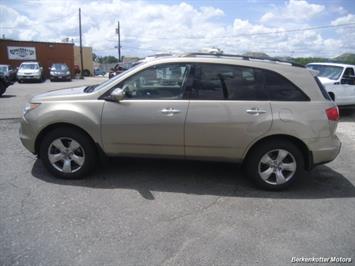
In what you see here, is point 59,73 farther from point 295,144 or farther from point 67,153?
point 295,144

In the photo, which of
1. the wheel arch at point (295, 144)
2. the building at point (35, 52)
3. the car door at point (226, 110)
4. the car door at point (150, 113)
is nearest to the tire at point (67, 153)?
the car door at point (150, 113)

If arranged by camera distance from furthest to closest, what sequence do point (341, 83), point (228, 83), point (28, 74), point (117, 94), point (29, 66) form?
point (29, 66), point (28, 74), point (341, 83), point (228, 83), point (117, 94)

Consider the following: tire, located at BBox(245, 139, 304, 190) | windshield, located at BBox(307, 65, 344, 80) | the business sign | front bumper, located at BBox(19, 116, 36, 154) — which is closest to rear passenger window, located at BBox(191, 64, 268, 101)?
tire, located at BBox(245, 139, 304, 190)

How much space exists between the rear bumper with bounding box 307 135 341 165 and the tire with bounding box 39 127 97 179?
3025 millimetres

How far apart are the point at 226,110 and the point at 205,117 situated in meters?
0.29

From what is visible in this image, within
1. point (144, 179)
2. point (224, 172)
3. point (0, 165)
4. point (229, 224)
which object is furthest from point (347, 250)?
point (0, 165)

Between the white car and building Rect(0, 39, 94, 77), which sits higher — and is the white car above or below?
below

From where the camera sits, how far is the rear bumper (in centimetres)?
435

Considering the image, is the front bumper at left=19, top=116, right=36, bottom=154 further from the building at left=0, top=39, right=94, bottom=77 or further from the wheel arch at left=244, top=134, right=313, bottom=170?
the building at left=0, top=39, right=94, bottom=77

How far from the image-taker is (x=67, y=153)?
4.57 meters

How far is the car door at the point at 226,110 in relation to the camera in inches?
168

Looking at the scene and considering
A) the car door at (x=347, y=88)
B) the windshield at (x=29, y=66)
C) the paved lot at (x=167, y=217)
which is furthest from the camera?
the windshield at (x=29, y=66)

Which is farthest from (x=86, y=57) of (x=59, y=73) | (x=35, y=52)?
(x=59, y=73)

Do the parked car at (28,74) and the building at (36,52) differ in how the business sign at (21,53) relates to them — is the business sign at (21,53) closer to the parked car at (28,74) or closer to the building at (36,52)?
the building at (36,52)
